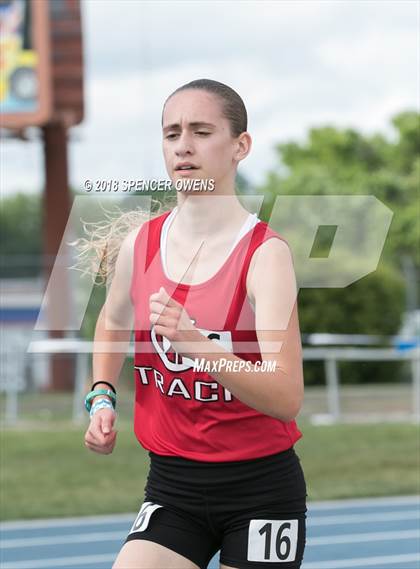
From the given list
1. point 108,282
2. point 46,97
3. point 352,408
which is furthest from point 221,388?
point 46,97

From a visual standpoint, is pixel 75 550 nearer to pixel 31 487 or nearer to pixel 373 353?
pixel 31 487

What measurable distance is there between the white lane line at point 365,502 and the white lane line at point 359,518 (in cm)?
38

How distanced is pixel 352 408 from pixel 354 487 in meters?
5.91

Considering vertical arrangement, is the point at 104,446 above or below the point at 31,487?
above

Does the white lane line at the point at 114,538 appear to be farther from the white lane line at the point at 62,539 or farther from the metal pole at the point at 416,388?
the metal pole at the point at 416,388

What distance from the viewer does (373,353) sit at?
51.8 ft

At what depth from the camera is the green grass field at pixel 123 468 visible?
342 inches

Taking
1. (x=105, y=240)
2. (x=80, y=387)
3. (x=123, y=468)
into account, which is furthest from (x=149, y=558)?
(x=80, y=387)

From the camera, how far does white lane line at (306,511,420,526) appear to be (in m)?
7.76

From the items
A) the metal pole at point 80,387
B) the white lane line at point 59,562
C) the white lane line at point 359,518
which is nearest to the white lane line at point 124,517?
the white lane line at point 359,518

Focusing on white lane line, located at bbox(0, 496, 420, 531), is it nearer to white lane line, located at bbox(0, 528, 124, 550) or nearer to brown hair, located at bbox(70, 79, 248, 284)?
white lane line, located at bbox(0, 528, 124, 550)

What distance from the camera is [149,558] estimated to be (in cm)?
280

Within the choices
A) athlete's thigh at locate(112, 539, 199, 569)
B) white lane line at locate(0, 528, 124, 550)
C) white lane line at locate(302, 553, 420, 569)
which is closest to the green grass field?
white lane line at locate(0, 528, 124, 550)

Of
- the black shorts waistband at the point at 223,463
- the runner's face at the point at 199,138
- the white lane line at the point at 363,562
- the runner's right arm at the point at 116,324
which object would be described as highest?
the runner's face at the point at 199,138
